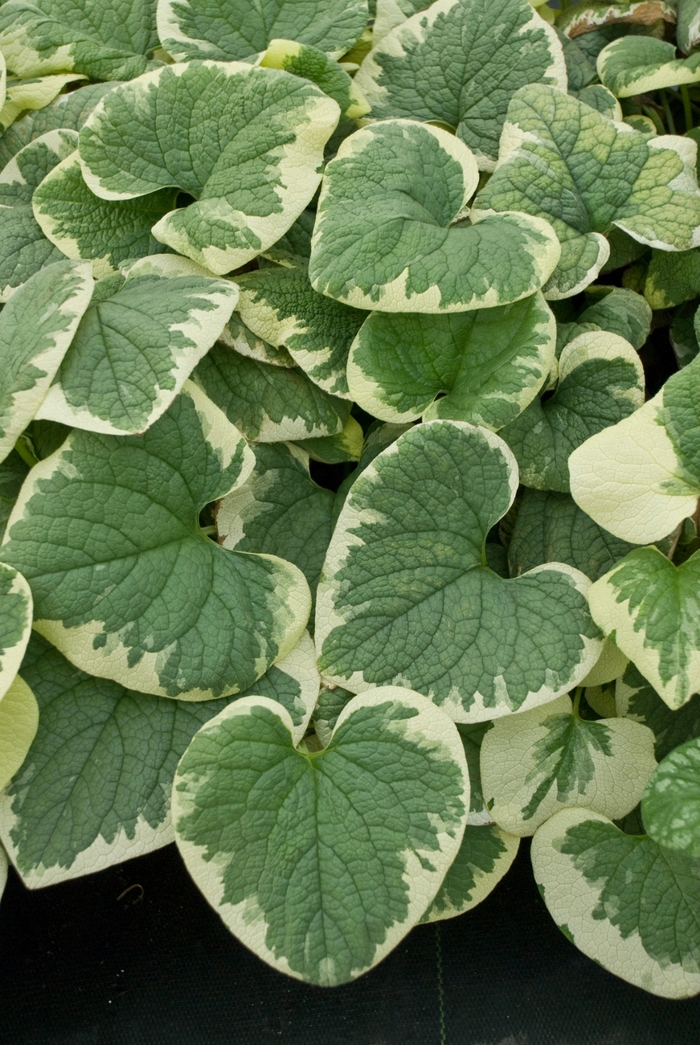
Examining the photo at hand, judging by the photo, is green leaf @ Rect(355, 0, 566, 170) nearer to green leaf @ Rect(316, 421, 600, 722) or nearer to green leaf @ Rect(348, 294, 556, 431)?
green leaf @ Rect(348, 294, 556, 431)

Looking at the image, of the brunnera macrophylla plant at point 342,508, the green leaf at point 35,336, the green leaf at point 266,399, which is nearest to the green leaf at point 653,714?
the brunnera macrophylla plant at point 342,508

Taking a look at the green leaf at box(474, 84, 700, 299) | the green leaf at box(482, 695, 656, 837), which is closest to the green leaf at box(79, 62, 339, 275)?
the green leaf at box(474, 84, 700, 299)

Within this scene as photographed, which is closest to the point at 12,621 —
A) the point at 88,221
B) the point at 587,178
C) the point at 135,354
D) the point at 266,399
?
the point at 135,354

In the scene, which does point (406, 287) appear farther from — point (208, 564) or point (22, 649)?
point (22, 649)

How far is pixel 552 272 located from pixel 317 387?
31 centimetres

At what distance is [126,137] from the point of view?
102cm

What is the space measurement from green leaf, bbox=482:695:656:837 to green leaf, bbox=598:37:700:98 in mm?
817

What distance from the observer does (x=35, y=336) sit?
0.87 meters

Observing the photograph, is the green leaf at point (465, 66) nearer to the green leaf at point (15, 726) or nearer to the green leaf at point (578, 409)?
the green leaf at point (578, 409)

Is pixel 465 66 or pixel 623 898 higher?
pixel 465 66

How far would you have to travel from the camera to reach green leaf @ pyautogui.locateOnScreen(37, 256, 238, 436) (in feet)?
2.76

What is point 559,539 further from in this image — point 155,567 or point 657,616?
point 155,567

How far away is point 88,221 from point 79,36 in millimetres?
311

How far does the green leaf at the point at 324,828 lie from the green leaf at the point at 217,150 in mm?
531
